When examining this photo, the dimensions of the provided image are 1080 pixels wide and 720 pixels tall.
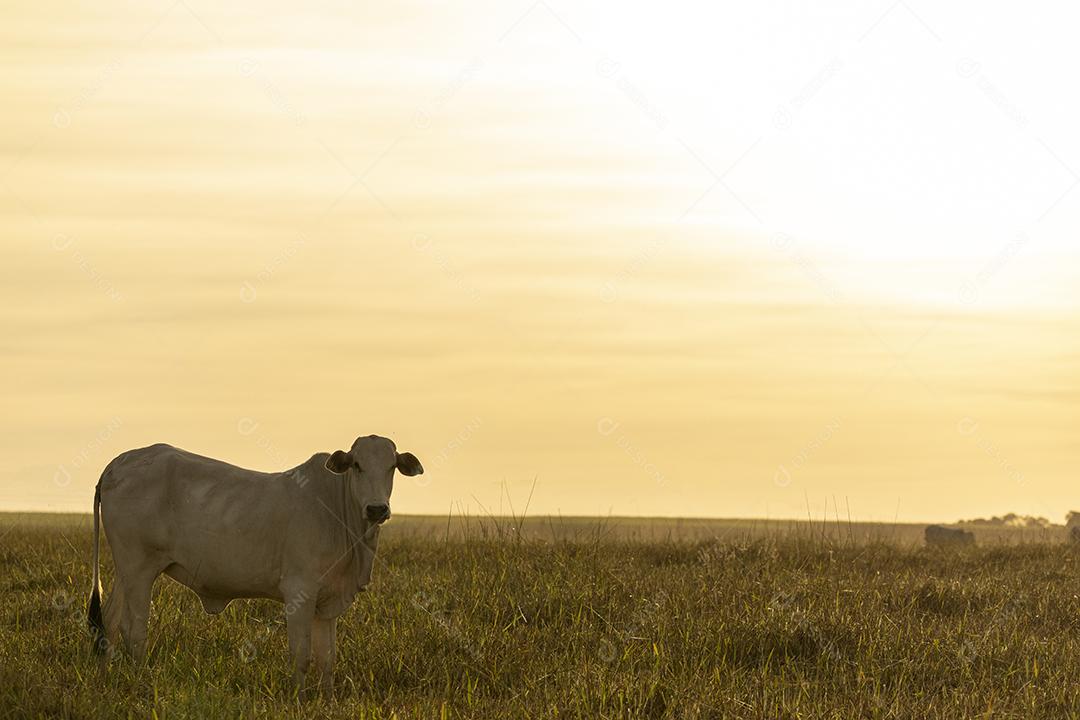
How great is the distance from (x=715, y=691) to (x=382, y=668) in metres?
2.29

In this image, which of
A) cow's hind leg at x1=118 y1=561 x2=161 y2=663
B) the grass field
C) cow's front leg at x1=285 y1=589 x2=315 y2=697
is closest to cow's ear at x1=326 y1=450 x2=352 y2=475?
cow's front leg at x1=285 y1=589 x2=315 y2=697

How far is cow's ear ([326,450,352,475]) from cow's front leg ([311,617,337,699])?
3.48 ft

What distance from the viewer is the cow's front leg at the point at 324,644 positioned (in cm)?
861

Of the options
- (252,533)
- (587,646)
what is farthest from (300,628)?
(587,646)

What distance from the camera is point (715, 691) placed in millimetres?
7742

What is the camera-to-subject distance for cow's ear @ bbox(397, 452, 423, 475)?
8.60 m

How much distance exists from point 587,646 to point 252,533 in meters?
2.50

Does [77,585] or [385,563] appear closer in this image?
[77,585]

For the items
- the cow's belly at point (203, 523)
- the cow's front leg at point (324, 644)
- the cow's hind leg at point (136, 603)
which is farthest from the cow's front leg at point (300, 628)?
the cow's hind leg at point (136, 603)

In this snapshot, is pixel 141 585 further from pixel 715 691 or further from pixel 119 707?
pixel 715 691

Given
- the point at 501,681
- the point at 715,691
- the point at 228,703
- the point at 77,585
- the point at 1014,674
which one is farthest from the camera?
the point at 77,585

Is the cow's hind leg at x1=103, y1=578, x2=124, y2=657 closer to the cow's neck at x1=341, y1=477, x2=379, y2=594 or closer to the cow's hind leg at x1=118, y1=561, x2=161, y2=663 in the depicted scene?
the cow's hind leg at x1=118, y1=561, x2=161, y2=663

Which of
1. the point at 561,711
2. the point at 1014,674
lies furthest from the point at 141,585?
the point at 1014,674

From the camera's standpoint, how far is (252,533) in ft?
29.0
